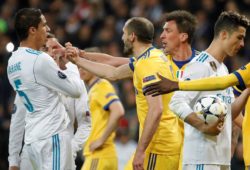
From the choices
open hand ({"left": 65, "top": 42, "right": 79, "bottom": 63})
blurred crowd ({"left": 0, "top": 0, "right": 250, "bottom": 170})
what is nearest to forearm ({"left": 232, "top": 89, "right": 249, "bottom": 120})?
open hand ({"left": 65, "top": 42, "right": 79, "bottom": 63})

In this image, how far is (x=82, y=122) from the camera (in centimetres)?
902

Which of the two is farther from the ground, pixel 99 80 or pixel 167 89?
pixel 99 80

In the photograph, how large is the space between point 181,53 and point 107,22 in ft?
25.2

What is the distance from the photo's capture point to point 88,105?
9508 mm

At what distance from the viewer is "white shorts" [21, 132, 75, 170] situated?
7.56m

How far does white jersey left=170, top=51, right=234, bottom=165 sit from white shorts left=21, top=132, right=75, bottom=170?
4.01ft

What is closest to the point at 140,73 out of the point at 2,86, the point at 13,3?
the point at 2,86

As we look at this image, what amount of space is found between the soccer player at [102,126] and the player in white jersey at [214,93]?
2.58 m

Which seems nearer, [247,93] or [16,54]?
[247,93]

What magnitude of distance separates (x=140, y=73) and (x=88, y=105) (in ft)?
7.10

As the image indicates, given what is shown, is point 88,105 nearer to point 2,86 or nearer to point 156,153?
point 156,153

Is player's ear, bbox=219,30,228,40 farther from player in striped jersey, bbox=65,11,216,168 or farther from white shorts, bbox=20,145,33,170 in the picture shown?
white shorts, bbox=20,145,33,170

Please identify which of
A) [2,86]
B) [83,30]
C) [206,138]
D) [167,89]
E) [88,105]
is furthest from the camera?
[83,30]

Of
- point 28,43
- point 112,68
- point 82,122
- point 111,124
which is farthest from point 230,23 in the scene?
point 111,124
